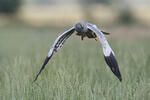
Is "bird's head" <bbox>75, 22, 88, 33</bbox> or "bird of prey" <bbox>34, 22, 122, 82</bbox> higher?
"bird's head" <bbox>75, 22, 88, 33</bbox>

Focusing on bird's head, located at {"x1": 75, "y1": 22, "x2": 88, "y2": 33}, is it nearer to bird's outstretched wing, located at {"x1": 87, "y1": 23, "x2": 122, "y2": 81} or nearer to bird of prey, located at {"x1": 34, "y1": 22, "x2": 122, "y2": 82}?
bird of prey, located at {"x1": 34, "y1": 22, "x2": 122, "y2": 82}

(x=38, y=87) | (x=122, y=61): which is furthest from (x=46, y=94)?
(x=122, y=61)

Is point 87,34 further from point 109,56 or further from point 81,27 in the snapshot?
point 109,56

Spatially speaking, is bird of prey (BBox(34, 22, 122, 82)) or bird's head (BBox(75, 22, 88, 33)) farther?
bird's head (BBox(75, 22, 88, 33))

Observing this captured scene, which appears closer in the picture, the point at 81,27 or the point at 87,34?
the point at 81,27

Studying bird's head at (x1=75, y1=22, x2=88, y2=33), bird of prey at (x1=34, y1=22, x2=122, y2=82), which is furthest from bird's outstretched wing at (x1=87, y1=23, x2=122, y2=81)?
bird's head at (x1=75, y1=22, x2=88, y2=33)

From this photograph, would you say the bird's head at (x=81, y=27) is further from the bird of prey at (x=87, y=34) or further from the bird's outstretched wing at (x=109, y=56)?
the bird's outstretched wing at (x=109, y=56)

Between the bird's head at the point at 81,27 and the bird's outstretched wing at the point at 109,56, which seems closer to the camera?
the bird's outstretched wing at the point at 109,56

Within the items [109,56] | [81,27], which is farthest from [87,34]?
[109,56]

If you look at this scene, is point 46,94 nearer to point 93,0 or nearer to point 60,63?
point 60,63

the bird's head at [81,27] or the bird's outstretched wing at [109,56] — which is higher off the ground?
the bird's head at [81,27]

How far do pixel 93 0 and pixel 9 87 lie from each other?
36.5 meters

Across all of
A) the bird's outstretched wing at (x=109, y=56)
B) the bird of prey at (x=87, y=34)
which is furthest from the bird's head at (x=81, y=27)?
the bird's outstretched wing at (x=109, y=56)

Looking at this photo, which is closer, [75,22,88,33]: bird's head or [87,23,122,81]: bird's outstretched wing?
[87,23,122,81]: bird's outstretched wing
